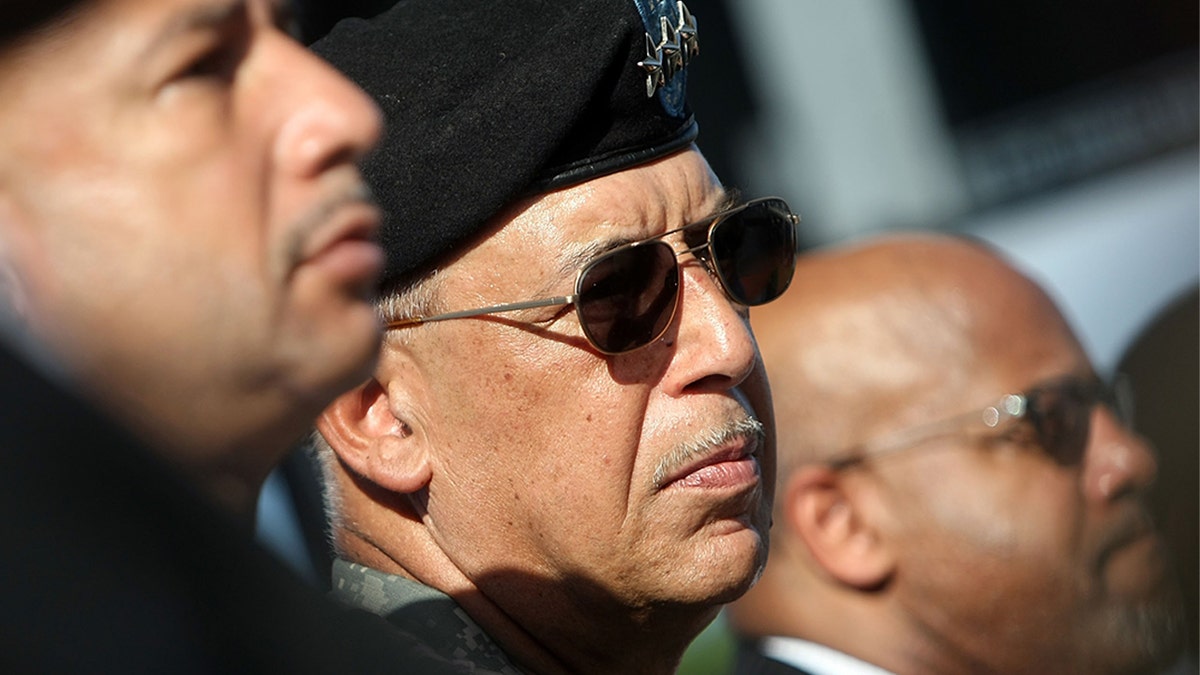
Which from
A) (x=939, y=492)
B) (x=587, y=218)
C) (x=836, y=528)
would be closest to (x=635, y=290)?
(x=587, y=218)

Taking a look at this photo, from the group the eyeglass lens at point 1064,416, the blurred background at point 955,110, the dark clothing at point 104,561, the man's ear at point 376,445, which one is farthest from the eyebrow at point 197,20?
the blurred background at point 955,110

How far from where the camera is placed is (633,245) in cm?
208

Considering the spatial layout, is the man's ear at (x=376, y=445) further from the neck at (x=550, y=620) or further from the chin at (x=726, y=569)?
the chin at (x=726, y=569)

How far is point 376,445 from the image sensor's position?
6.96 ft

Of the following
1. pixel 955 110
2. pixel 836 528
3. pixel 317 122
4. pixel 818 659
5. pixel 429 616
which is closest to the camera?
pixel 317 122

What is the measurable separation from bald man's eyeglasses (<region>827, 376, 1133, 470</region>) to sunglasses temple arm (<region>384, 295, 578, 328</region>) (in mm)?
1550

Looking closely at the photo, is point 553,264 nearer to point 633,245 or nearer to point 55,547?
point 633,245

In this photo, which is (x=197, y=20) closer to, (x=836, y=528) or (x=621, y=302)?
(x=621, y=302)

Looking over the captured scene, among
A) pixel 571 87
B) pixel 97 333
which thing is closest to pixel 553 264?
pixel 571 87

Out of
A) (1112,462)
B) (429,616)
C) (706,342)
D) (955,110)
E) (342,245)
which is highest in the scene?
(342,245)

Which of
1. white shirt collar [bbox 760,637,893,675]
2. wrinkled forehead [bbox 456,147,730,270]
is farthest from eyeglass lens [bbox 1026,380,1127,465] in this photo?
wrinkled forehead [bbox 456,147,730,270]

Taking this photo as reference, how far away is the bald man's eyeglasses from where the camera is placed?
3.43m

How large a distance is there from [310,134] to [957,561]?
2.68 metres

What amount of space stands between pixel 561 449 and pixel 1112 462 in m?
2.08
